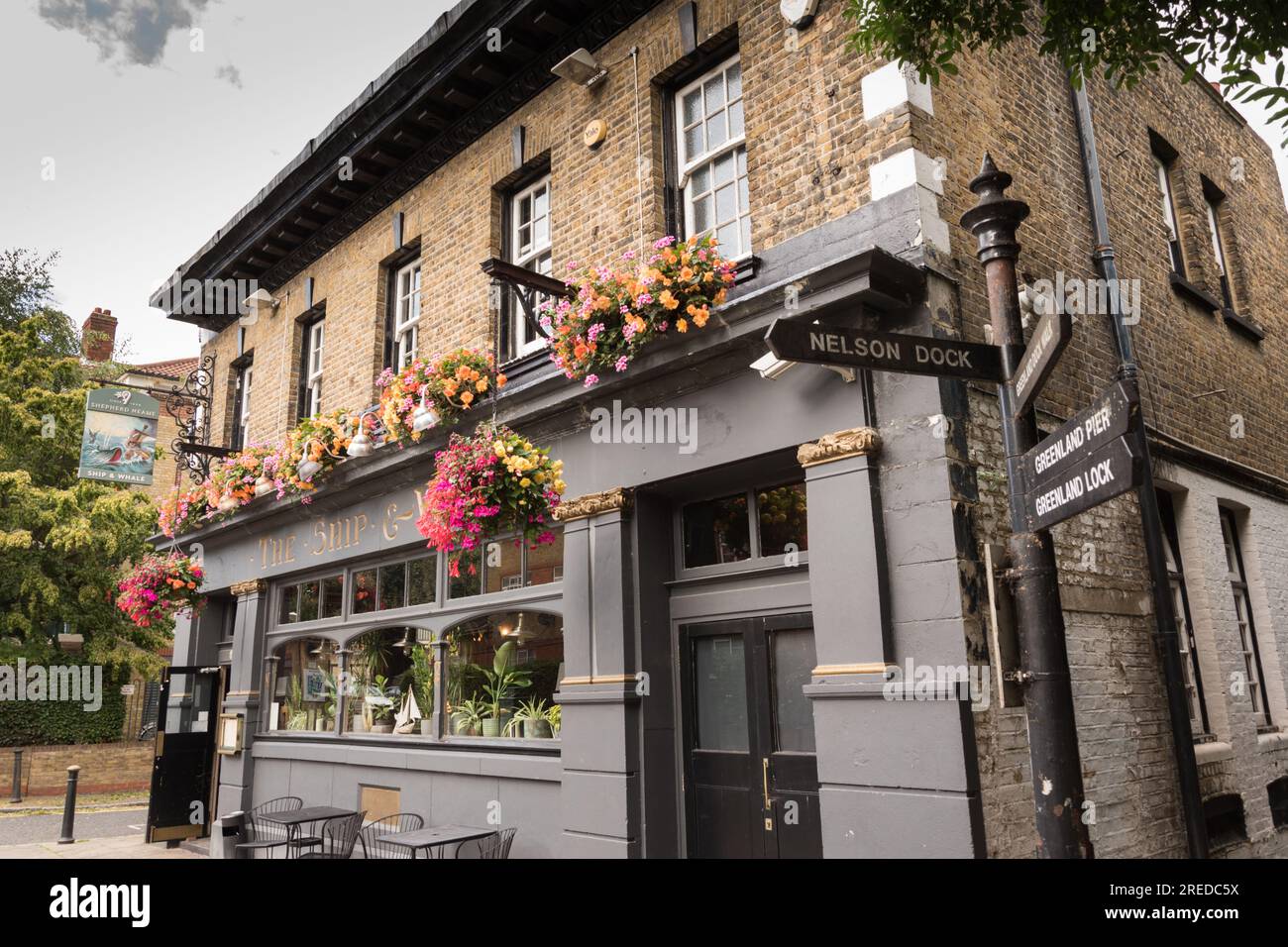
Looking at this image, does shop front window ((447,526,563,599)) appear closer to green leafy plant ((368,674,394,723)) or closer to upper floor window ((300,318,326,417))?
green leafy plant ((368,674,394,723))

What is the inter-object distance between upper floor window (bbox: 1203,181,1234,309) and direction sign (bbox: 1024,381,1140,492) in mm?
8298

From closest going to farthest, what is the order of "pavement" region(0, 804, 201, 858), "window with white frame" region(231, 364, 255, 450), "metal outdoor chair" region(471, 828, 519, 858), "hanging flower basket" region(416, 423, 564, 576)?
"hanging flower basket" region(416, 423, 564, 576) < "metal outdoor chair" region(471, 828, 519, 858) < "pavement" region(0, 804, 201, 858) < "window with white frame" region(231, 364, 255, 450)

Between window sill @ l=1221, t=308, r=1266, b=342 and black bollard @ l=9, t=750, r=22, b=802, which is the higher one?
window sill @ l=1221, t=308, r=1266, b=342

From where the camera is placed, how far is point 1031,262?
7.21 meters

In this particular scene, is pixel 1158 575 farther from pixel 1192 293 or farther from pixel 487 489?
pixel 487 489

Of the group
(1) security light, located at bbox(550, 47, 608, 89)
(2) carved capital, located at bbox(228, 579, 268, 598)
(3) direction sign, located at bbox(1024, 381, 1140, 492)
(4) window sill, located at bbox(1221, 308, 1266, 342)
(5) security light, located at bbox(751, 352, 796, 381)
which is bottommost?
(3) direction sign, located at bbox(1024, 381, 1140, 492)

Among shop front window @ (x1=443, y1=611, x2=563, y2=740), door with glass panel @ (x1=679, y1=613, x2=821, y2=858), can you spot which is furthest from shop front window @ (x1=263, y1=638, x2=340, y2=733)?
door with glass panel @ (x1=679, y1=613, x2=821, y2=858)

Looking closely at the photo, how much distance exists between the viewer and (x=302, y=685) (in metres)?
11.7

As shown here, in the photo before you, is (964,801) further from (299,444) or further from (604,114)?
(299,444)

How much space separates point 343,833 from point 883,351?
8.02 metres

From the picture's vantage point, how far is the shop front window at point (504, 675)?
26.8 ft

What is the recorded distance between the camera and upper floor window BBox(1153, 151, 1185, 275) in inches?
391

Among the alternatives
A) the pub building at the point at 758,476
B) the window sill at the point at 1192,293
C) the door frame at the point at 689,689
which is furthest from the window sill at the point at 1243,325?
the door frame at the point at 689,689

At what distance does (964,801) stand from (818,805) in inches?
52.5
